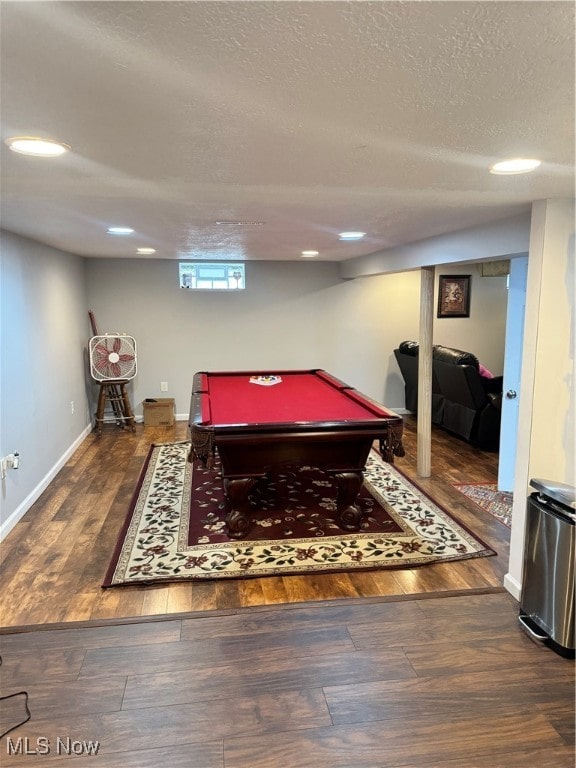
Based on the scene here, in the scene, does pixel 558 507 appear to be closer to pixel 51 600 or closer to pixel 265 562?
pixel 265 562

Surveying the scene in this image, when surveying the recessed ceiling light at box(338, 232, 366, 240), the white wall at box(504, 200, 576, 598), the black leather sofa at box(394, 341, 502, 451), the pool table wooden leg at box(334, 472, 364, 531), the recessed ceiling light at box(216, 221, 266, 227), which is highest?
the recessed ceiling light at box(338, 232, 366, 240)

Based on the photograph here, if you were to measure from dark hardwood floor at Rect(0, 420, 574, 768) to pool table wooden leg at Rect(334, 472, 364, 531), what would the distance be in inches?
22.3

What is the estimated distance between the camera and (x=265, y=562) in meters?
2.93

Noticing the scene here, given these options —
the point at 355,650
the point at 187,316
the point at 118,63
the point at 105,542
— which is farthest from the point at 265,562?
the point at 187,316

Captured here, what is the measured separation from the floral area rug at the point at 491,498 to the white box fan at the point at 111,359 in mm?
3913

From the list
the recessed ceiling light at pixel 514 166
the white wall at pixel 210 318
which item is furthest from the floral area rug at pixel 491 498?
the white wall at pixel 210 318

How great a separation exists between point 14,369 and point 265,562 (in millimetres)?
2194

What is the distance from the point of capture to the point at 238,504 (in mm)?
3279

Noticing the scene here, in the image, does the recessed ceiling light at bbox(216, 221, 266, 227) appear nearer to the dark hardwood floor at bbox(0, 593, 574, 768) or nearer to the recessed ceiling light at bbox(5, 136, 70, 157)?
the recessed ceiling light at bbox(5, 136, 70, 157)

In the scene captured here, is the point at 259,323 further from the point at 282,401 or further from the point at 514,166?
the point at 514,166

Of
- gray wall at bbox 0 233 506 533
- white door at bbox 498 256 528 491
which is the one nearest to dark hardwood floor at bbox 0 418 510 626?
white door at bbox 498 256 528 491

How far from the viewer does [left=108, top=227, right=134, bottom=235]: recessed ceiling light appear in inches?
132

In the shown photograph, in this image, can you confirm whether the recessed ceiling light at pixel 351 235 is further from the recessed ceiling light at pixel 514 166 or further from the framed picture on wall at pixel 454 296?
the framed picture on wall at pixel 454 296

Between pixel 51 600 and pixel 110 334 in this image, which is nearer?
pixel 51 600
